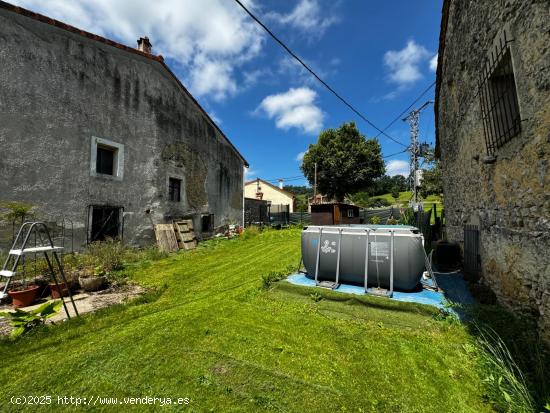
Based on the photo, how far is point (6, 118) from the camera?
6625mm

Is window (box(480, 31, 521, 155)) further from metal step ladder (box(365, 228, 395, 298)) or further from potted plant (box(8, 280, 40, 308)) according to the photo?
potted plant (box(8, 280, 40, 308))

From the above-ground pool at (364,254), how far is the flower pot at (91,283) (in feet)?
15.9

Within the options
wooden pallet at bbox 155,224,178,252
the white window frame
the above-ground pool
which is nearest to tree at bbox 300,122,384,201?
wooden pallet at bbox 155,224,178,252

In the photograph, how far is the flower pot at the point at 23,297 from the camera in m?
4.76

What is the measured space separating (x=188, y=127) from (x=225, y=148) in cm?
307

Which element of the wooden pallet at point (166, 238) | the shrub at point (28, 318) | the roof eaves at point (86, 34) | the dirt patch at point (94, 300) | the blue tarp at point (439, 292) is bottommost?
the dirt patch at point (94, 300)

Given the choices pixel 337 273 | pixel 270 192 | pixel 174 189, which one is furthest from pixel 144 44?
pixel 270 192

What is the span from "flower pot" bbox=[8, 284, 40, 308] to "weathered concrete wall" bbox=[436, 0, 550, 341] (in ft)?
26.9

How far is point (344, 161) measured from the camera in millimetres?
27891

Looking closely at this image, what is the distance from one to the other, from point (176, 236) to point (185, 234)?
421mm

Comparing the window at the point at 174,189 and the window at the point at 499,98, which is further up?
the window at the point at 499,98

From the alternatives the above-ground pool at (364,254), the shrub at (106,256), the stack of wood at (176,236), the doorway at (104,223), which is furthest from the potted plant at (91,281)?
the above-ground pool at (364,254)

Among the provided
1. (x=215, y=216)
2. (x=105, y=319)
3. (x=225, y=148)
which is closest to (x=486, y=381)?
(x=105, y=319)

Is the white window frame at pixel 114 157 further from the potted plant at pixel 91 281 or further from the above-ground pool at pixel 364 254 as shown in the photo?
the above-ground pool at pixel 364 254
